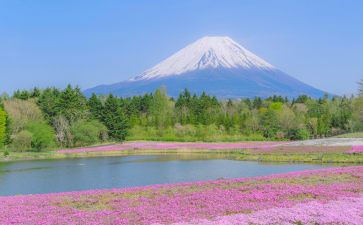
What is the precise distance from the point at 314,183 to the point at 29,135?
186 ft

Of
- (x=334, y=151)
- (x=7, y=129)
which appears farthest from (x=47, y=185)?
(x=7, y=129)

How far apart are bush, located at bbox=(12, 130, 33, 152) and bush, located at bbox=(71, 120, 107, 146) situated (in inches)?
417

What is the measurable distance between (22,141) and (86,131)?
1324 centimetres

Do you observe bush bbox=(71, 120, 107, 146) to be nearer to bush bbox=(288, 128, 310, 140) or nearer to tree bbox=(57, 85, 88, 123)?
tree bbox=(57, 85, 88, 123)

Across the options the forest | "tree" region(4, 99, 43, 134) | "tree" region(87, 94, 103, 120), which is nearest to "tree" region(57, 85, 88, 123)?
the forest

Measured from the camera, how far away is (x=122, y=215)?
14734 millimetres

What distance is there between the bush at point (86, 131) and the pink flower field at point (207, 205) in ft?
200

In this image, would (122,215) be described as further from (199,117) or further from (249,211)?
(199,117)

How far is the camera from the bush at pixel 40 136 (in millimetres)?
71000

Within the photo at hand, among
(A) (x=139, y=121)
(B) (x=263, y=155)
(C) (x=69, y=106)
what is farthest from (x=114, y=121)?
(B) (x=263, y=155)

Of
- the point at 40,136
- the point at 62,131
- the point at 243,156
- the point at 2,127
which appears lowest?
the point at 243,156

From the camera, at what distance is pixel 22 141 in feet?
232

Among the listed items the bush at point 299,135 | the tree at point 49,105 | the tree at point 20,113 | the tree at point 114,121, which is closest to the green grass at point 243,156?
the tree at point 20,113

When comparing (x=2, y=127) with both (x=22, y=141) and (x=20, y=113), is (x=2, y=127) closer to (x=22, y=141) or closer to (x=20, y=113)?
(x=22, y=141)
